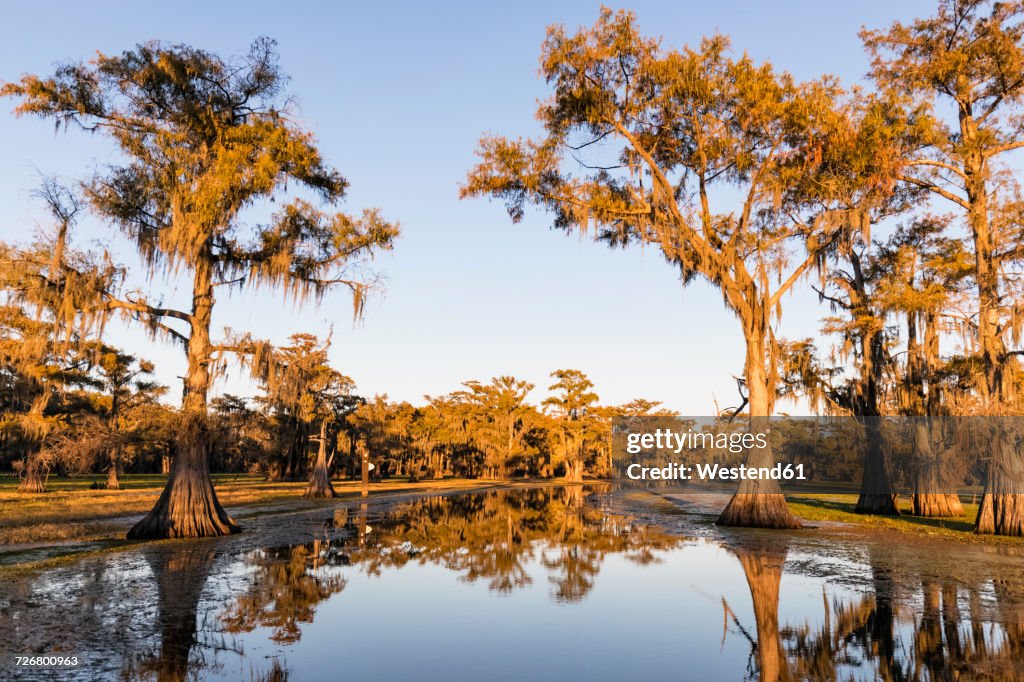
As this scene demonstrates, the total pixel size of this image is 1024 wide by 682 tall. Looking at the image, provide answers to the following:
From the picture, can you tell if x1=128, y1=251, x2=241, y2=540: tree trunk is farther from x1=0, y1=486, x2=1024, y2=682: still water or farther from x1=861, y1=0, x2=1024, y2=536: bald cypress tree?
x1=861, y1=0, x2=1024, y2=536: bald cypress tree

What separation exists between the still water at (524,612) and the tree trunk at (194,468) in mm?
1313

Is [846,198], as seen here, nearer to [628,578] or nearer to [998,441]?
[998,441]

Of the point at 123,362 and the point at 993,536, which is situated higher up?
the point at 123,362

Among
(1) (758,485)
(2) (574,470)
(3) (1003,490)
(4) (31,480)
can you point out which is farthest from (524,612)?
(2) (574,470)

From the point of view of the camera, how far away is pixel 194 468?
16.9 meters

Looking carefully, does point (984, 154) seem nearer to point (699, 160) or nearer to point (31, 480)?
point (699, 160)

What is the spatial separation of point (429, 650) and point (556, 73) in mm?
19722

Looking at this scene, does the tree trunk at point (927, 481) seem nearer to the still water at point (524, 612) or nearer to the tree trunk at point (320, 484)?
the still water at point (524, 612)

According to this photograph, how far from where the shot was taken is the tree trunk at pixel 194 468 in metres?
16.1

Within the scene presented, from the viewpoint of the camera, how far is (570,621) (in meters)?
8.02

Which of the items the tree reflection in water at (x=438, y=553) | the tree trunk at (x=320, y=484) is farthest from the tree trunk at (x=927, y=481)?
the tree trunk at (x=320, y=484)

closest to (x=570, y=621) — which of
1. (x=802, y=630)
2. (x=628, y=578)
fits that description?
(x=802, y=630)

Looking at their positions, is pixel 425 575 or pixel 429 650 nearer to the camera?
pixel 429 650

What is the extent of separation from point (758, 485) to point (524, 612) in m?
13.4
